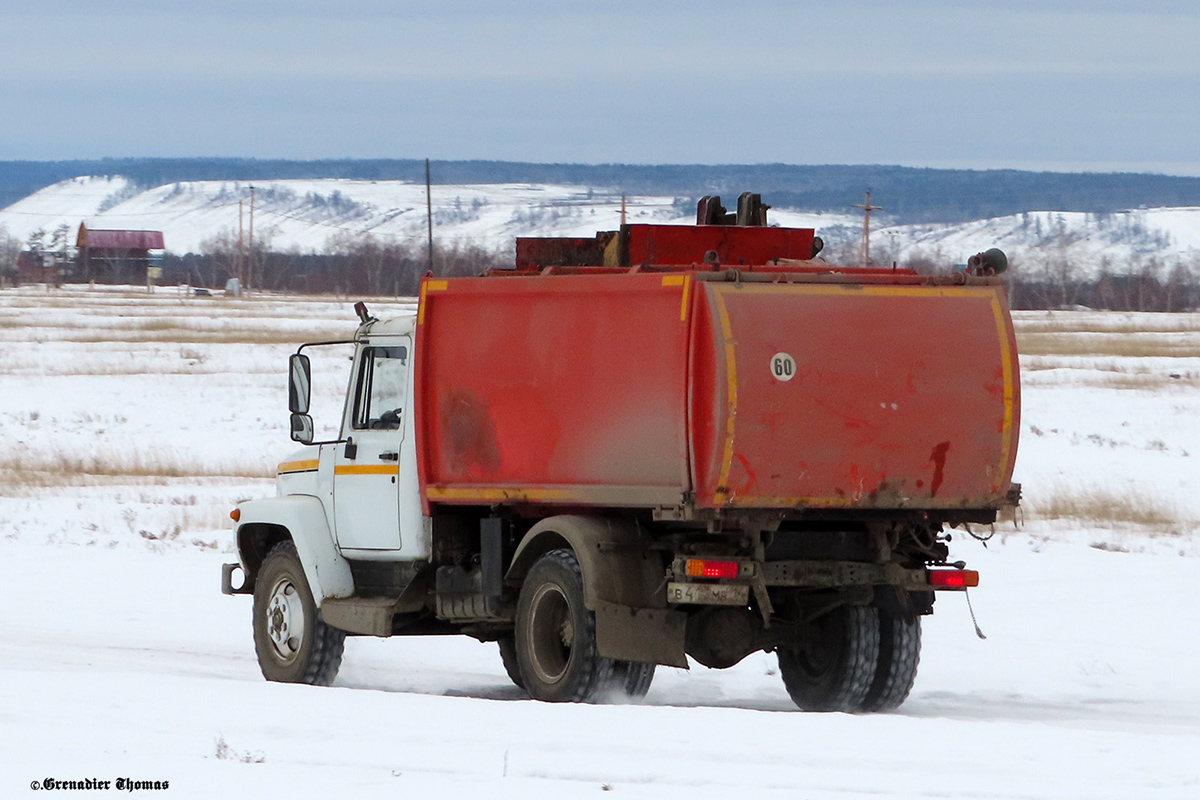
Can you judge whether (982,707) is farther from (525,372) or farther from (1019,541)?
(1019,541)

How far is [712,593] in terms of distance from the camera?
1012 centimetres

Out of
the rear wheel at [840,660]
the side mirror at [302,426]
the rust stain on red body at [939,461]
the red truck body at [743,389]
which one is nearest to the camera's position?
the red truck body at [743,389]

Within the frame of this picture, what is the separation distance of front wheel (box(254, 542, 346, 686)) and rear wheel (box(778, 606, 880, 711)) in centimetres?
313

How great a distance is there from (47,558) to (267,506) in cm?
723

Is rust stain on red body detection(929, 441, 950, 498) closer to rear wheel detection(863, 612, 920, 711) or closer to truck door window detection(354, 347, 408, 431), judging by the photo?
rear wheel detection(863, 612, 920, 711)

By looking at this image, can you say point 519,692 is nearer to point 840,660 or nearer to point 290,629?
point 290,629

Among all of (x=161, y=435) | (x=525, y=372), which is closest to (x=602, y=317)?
(x=525, y=372)

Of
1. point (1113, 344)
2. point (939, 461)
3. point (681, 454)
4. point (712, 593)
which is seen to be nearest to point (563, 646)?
point (712, 593)

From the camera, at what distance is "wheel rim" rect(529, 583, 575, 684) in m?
11.0

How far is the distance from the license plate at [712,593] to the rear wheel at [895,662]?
1.60 m

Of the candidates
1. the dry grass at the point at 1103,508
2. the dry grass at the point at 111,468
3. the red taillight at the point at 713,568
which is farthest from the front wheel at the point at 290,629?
the dry grass at the point at 111,468

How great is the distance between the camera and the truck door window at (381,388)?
12086 millimetres

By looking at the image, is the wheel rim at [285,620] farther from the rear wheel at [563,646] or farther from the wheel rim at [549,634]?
the wheel rim at [549,634]

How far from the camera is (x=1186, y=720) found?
36.7ft
